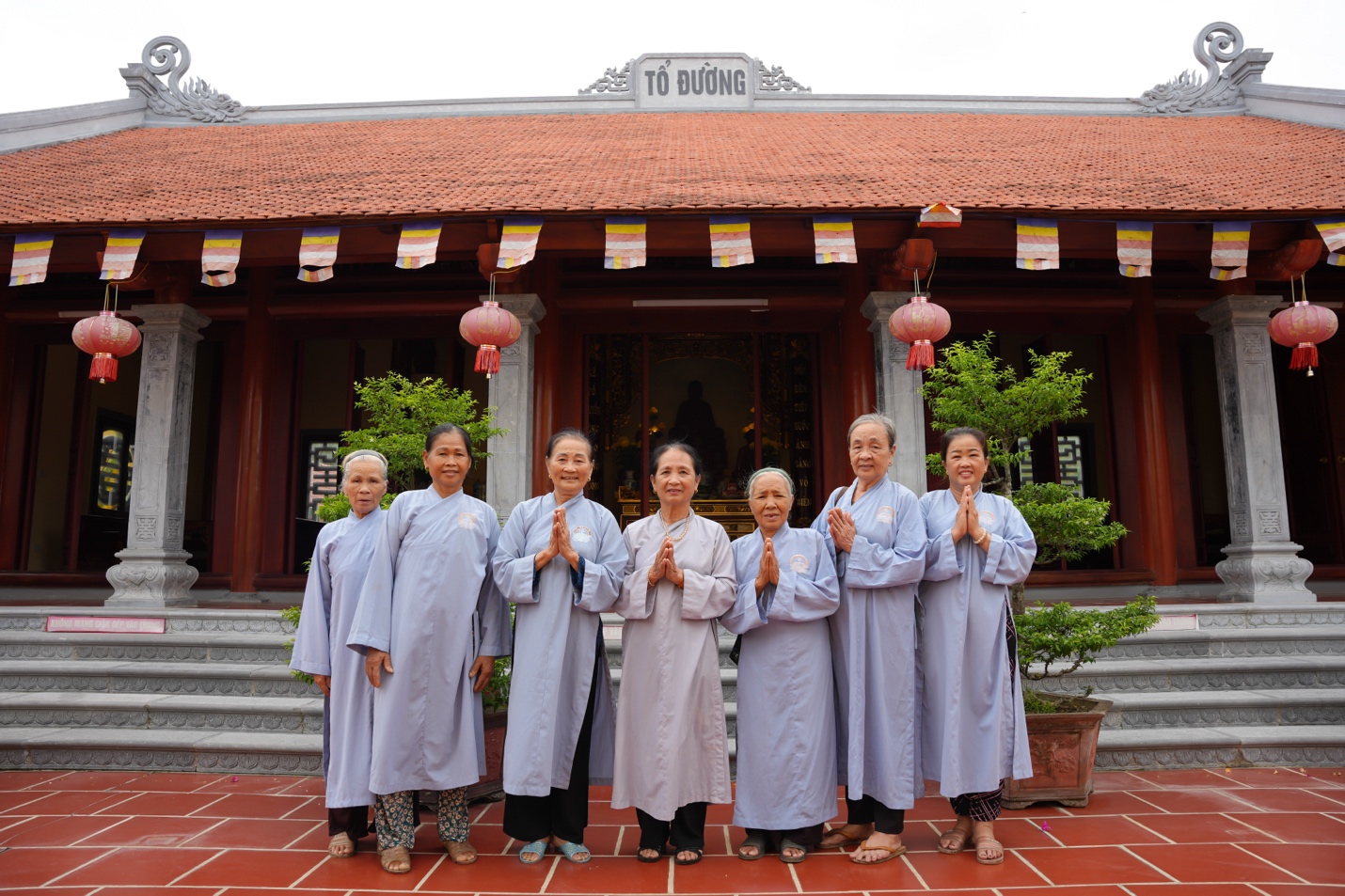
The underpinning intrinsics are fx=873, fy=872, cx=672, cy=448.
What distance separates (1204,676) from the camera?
4691mm

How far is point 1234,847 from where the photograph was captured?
9.87 feet

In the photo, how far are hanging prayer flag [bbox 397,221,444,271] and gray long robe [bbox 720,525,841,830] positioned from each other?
3.41 m

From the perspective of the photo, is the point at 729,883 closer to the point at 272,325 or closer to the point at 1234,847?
the point at 1234,847

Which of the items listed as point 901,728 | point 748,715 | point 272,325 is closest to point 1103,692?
point 901,728

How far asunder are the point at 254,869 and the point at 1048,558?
3491 mm

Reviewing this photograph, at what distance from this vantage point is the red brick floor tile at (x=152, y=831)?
316 centimetres

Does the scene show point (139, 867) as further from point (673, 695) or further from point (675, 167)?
point (675, 167)

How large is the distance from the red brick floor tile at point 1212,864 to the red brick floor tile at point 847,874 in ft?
2.70

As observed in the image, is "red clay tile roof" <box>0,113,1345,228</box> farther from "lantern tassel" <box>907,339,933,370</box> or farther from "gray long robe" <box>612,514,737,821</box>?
"gray long robe" <box>612,514,737,821</box>

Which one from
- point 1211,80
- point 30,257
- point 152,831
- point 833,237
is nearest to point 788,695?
point 152,831

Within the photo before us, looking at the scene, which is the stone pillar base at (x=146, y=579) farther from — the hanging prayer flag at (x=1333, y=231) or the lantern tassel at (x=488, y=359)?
the hanging prayer flag at (x=1333, y=231)

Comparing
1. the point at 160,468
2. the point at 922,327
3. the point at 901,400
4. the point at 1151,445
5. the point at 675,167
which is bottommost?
the point at 160,468

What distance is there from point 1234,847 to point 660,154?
597 cm

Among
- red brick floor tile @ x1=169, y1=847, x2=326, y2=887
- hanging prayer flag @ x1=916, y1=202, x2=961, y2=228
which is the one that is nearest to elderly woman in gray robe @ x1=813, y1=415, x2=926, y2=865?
red brick floor tile @ x1=169, y1=847, x2=326, y2=887
